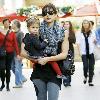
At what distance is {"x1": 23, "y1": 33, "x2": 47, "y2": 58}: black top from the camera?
5.27m

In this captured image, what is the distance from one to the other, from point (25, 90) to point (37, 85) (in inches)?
194

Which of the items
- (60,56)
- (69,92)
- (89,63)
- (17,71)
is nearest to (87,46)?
(89,63)

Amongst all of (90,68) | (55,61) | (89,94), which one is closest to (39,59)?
(55,61)

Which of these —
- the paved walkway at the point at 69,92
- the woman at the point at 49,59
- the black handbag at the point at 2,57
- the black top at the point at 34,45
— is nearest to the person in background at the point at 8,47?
the black handbag at the point at 2,57

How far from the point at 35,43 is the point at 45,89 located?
0.56 m

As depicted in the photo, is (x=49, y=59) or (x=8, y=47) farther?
(x=8, y=47)

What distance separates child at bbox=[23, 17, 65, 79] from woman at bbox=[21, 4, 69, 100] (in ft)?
0.19

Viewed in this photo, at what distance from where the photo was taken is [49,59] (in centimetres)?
519

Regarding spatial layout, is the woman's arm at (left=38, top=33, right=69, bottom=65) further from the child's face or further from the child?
the child's face

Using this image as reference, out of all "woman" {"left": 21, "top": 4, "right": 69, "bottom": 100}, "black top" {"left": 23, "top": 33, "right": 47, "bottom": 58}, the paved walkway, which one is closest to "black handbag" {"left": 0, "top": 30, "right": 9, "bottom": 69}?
the paved walkway

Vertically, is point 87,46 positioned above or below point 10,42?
below

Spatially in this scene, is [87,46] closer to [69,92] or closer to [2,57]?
[69,92]

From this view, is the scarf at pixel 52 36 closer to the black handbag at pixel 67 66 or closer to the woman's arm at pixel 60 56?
the woman's arm at pixel 60 56

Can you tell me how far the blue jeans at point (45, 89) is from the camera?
5.24 metres
